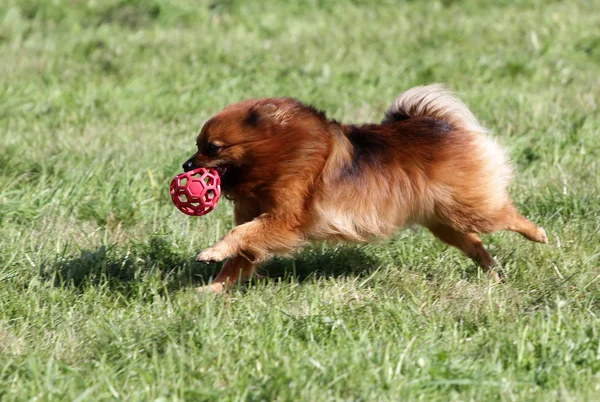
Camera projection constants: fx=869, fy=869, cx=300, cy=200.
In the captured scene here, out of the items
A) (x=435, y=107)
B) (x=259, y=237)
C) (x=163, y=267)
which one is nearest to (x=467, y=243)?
(x=435, y=107)

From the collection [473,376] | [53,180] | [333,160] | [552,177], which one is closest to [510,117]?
[552,177]

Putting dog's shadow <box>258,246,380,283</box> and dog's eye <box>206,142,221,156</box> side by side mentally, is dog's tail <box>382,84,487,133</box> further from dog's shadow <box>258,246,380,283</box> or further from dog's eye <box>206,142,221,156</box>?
dog's eye <box>206,142,221,156</box>

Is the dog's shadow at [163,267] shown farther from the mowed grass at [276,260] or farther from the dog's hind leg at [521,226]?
the dog's hind leg at [521,226]

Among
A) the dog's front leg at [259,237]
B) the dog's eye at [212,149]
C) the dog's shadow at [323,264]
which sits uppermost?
the dog's eye at [212,149]

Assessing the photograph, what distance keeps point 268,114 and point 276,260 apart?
1121 millimetres

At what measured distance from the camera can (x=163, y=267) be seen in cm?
488

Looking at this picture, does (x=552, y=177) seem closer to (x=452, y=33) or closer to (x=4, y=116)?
(x=452, y=33)

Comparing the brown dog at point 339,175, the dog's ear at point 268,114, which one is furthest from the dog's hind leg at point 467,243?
the dog's ear at point 268,114

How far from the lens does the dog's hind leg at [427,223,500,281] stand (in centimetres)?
503

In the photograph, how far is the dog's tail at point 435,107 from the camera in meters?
4.85

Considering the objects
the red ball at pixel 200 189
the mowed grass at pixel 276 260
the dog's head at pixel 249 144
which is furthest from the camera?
the dog's head at pixel 249 144

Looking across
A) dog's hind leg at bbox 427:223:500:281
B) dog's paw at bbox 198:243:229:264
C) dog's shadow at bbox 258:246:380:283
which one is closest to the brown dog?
dog's paw at bbox 198:243:229:264

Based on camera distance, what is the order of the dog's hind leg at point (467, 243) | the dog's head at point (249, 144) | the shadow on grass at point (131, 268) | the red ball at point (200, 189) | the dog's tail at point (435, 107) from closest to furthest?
the red ball at point (200, 189), the dog's head at point (249, 144), the shadow on grass at point (131, 268), the dog's tail at point (435, 107), the dog's hind leg at point (467, 243)

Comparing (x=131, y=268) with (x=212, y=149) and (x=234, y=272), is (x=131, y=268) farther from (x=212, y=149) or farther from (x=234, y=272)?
(x=212, y=149)
